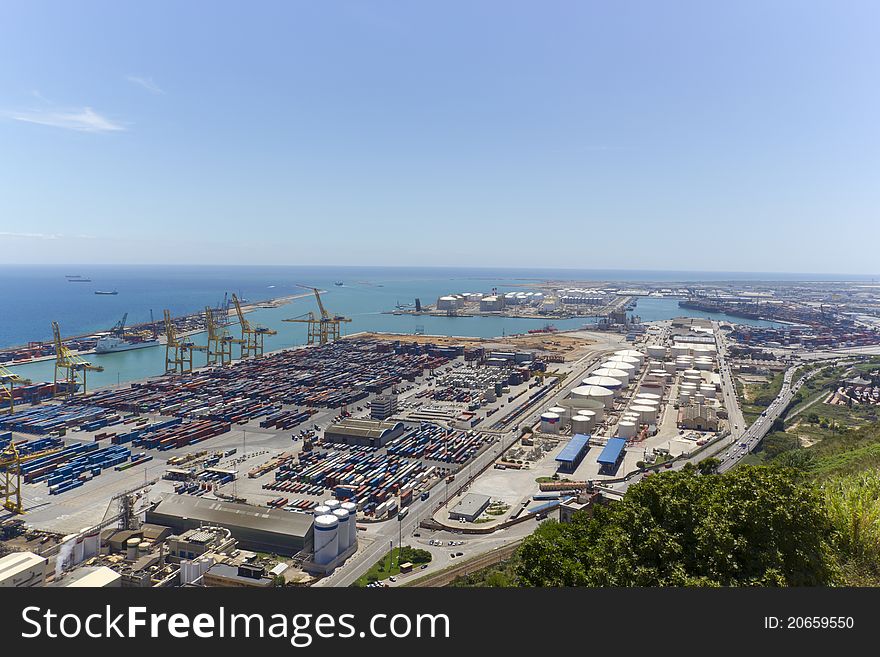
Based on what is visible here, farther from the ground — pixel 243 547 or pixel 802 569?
pixel 802 569

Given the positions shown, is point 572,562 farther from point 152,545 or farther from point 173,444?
point 173,444

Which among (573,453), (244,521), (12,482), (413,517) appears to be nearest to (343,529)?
(244,521)

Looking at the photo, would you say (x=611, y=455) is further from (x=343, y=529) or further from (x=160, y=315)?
(x=160, y=315)

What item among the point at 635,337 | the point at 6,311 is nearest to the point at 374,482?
the point at 635,337

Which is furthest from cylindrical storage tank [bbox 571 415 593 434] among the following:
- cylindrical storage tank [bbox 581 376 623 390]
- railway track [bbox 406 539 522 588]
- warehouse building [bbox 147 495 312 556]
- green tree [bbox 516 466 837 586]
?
green tree [bbox 516 466 837 586]

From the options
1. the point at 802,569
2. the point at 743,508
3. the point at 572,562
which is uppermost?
the point at 743,508

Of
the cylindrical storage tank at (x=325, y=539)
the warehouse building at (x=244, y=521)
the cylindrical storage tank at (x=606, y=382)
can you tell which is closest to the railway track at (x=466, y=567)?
the cylindrical storage tank at (x=325, y=539)
